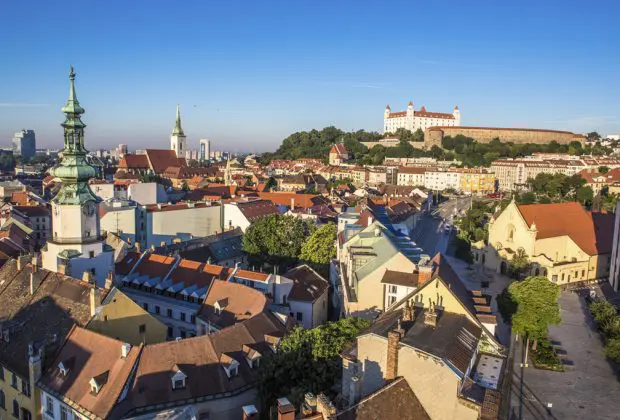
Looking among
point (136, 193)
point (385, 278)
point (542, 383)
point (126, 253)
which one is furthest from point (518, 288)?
point (136, 193)

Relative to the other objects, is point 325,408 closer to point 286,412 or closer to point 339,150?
point 286,412

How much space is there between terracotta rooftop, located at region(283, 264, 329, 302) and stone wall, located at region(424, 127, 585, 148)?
157344 mm

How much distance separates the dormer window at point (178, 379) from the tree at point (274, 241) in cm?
2777

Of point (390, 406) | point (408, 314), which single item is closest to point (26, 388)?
point (390, 406)

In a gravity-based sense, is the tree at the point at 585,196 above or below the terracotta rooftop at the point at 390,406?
above

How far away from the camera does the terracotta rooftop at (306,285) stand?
38103mm

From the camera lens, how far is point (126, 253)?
144 ft

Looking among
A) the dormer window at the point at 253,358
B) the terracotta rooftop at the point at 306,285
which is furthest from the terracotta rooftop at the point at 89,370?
the terracotta rooftop at the point at 306,285

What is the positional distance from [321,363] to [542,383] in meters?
14.8

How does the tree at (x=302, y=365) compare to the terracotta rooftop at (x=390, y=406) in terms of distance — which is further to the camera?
the tree at (x=302, y=365)

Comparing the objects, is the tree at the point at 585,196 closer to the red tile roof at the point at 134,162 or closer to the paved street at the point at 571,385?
the paved street at the point at 571,385

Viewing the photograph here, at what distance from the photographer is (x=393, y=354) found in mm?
19062

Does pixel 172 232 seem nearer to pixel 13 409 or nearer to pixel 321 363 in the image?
pixel 13 409

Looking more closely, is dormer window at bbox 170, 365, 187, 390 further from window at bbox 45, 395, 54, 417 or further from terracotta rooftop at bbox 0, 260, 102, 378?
terracotta rooftop at bbox 0, 260, 102, 378
